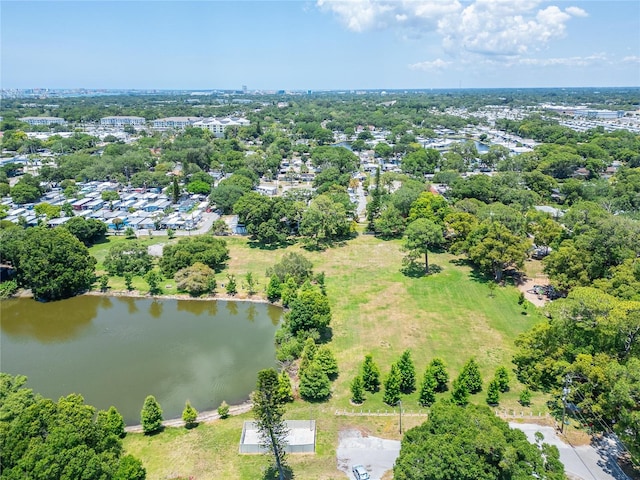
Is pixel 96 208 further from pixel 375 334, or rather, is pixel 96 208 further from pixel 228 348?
pixel 375 334

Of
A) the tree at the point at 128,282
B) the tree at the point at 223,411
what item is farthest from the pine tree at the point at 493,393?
the tree at the point at 128,282

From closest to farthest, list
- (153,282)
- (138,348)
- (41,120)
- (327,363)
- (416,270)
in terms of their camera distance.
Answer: (327,363), (138,348), (153,282), (416,270), (41,120)

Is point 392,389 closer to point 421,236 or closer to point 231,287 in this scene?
point 231,287

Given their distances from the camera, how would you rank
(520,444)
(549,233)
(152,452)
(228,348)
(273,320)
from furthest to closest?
(549,233) → (273,320) → (228,348) → (152,452) → (520,444)

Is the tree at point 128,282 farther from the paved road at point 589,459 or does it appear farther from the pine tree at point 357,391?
the paved road at point 589,459

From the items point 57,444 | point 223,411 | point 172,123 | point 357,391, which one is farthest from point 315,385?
point 172,123

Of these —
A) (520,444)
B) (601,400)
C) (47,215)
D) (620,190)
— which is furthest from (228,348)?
(620,190)
